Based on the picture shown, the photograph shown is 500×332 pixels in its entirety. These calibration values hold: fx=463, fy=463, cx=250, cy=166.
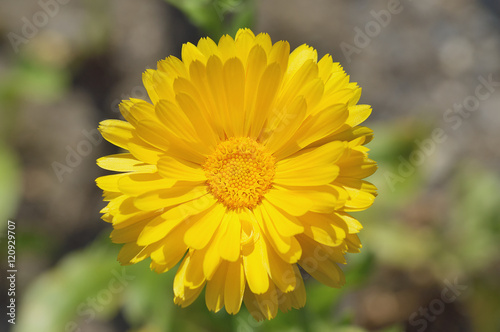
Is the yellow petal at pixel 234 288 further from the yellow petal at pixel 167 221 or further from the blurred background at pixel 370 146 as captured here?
the blurred background at pixel 370 146

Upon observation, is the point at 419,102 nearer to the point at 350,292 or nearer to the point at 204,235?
the point at 350,292

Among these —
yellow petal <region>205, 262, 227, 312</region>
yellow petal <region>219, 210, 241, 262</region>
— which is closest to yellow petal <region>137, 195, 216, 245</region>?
yellow petal <region>219, 210, 241, 262</region>

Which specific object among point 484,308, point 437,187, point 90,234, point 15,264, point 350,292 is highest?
point 437,187

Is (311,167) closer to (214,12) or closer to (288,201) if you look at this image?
(288,201)

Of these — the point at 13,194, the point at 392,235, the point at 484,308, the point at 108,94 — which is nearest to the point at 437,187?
the point at 392,235

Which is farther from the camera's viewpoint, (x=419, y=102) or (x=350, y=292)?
(x=419, y=102)
